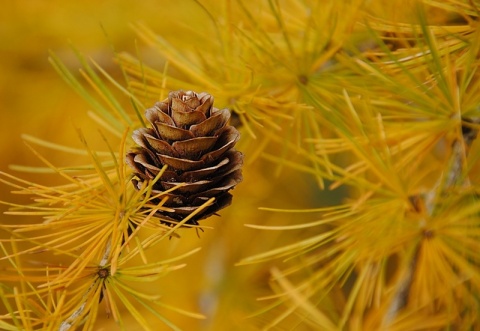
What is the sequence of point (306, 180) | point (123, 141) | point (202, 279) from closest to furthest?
point (123, 141)
point (202, 279)
point (306, 180)

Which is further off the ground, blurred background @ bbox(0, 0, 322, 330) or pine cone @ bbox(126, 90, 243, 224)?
blurred background @ bbox(0, 0, 322, 330)

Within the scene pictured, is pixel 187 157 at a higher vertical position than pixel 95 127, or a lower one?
lower

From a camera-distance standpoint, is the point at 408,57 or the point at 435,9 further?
the point at 435,9

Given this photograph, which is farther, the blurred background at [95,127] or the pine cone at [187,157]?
the blurred background at [95,127]

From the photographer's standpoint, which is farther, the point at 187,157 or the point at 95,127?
the point at 95,127

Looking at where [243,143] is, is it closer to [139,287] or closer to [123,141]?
[123,141]

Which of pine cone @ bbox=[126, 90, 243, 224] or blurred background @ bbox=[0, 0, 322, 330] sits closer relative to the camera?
pine cone @ bbox=[126, 90, 243, 224]

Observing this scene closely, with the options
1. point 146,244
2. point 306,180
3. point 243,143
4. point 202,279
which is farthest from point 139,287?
point 146,244

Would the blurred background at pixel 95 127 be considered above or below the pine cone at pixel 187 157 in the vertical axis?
above
